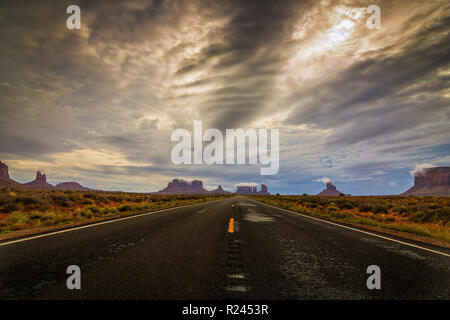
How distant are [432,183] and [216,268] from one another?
257723mm

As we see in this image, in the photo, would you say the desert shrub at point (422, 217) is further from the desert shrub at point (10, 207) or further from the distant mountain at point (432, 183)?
the distant mountain at point (432, 183)

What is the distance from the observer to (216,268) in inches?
136

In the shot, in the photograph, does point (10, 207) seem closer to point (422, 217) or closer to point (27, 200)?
point (27, 200)

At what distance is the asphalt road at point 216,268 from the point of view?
263 centimetres

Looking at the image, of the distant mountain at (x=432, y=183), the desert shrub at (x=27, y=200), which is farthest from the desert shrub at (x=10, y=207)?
the distant mountain at (x=432, y=183)

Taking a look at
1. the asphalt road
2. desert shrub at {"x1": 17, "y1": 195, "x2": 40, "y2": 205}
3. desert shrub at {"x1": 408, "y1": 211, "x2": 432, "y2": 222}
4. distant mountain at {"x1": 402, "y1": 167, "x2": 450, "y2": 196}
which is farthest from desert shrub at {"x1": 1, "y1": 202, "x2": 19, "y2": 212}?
distant mountain at {"x1": 402, "y1": 167, "x2": 450, "y2": 196}

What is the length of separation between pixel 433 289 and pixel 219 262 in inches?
120

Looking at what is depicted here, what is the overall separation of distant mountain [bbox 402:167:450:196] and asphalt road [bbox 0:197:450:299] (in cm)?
22863

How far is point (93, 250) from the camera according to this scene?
4492 millimetres

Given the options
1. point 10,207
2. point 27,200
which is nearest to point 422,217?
point 10,207

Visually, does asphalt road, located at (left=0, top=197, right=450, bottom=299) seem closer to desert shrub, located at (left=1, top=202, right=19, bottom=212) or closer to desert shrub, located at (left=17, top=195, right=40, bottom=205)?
desert shrub, located at (left=1, top=202, right=19, bottom=212)

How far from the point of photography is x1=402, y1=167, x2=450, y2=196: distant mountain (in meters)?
174
